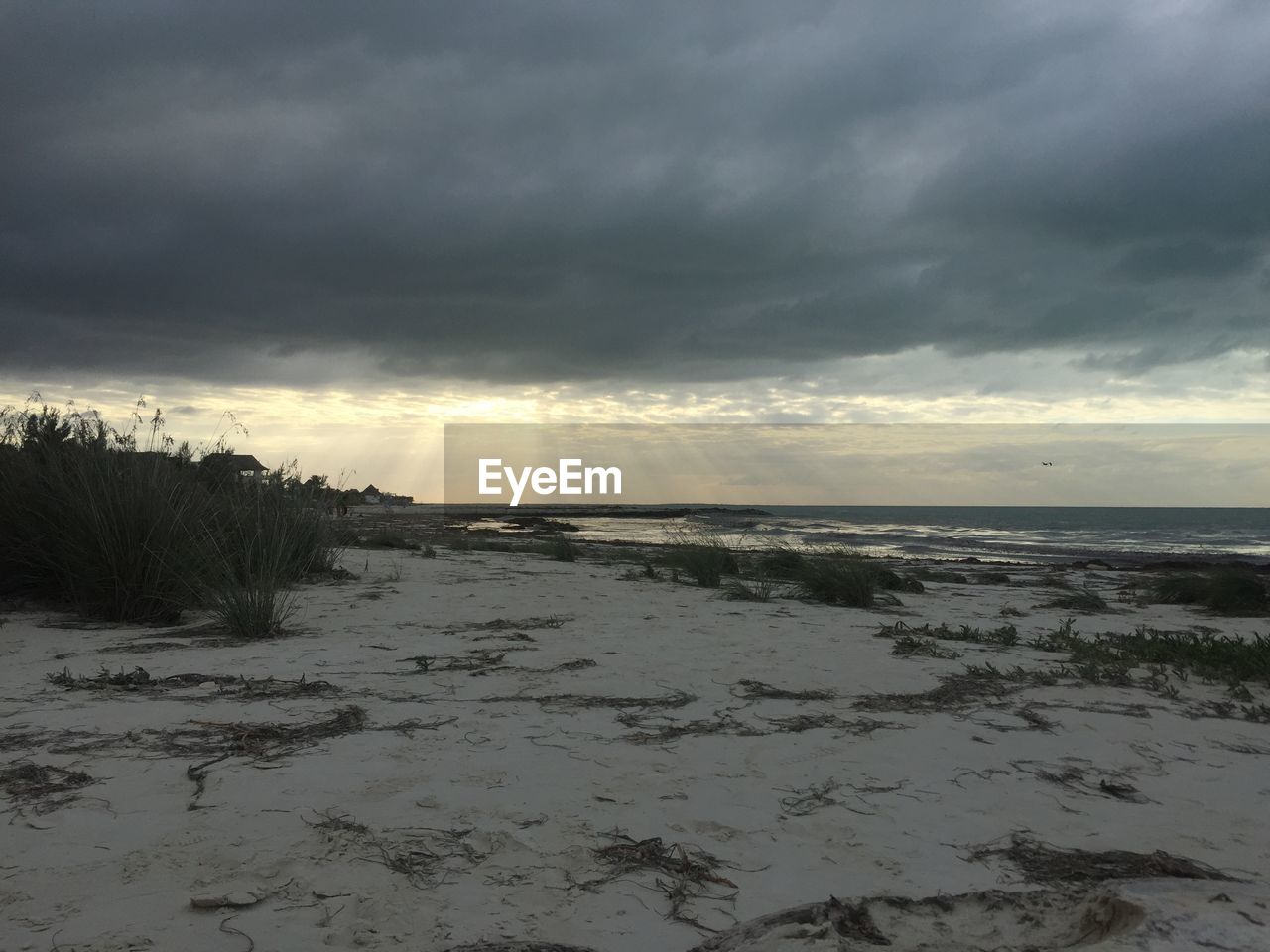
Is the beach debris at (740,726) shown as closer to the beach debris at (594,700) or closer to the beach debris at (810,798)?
the beach debris at (594,700)

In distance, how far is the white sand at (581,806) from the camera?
1.72 m

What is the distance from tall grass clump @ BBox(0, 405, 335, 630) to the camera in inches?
224

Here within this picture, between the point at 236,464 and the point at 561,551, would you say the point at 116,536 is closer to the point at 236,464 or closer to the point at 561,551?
the point at 236,464

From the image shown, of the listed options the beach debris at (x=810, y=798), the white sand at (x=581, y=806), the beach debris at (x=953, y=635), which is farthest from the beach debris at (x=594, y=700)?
the beach debris at (x=953, y=635)

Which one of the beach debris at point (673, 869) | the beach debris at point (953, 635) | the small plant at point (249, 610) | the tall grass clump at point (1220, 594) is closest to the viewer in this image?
the beach debris at point (673, 869)

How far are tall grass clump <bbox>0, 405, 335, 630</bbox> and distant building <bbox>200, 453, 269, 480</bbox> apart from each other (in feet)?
3.99

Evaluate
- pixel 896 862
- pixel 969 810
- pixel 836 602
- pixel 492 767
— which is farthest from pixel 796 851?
pixel 836 602

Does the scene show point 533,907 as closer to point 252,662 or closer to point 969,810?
point 969,810

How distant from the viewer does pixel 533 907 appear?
184 cm

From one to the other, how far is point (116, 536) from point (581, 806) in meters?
4.77

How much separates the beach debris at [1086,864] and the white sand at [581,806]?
0.06 meters

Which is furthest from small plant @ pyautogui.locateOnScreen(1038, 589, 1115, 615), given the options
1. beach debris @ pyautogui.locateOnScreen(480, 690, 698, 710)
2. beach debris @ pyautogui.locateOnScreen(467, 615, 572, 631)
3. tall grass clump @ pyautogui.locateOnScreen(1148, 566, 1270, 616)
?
beach debris @ pyautogui.locateOnScreen(480, 690, 698, 710)

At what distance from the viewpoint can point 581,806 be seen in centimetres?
245

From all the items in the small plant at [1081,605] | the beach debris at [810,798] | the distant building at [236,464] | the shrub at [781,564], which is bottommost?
the small plant at [1081,605]
